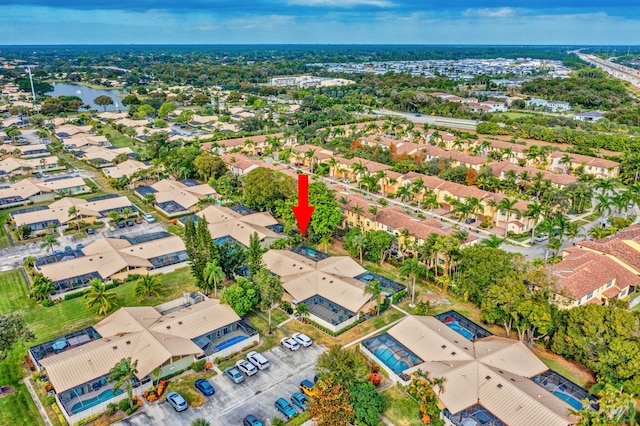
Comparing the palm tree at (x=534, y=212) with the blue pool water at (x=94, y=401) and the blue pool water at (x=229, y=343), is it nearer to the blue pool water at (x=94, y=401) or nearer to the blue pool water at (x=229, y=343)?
the blue pool water at (x=229, y=343)

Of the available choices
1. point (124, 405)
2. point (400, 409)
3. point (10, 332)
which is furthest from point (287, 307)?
point (10, 332)

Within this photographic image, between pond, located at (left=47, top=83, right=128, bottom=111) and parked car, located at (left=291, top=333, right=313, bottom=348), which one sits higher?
pond, located at (left=47, top=83, right=128, bottom=111)

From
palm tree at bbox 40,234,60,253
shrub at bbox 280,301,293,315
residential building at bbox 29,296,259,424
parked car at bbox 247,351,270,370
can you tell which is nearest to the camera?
residential building at bbox 29,296,259,424

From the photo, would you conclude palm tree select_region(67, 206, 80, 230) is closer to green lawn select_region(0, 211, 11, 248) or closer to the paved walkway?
green lawn select_region(0, 211, 11, 248)

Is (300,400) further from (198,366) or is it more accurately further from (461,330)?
(461,330)

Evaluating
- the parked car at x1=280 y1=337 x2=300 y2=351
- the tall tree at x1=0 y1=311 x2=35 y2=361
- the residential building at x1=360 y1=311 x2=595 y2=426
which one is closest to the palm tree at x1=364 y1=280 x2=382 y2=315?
the residential building at x1=360 y1=311 x2=595 y2=426

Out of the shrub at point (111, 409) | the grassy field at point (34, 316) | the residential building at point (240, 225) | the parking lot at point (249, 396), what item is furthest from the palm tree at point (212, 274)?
the shrub at point (111, 409)

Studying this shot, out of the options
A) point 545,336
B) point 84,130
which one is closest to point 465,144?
point 545,336

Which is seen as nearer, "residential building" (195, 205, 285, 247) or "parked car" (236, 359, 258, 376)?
"parked car" (236, 359, 258, 376)
